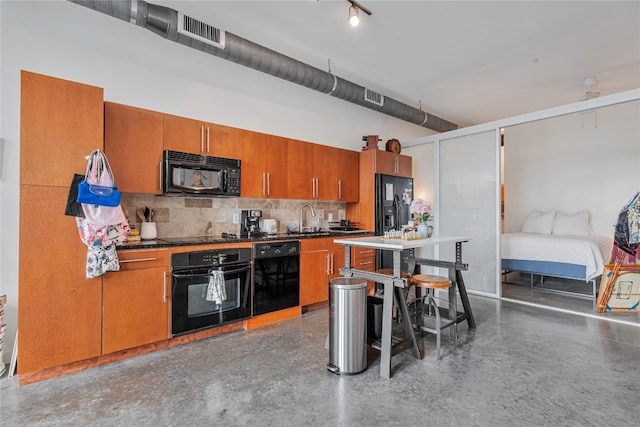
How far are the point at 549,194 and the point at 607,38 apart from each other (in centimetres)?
387

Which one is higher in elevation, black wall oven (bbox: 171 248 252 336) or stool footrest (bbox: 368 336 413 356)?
black wall oven (bbox: 171 248 252 336)

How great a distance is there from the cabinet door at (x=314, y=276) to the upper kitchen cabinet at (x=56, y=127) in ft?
7.80

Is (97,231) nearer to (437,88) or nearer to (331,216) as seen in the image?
(331,216)

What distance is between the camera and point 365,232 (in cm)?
482

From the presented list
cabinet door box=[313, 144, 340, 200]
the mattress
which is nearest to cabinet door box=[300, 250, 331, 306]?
cabinet door box=[313, 144, 340, 200]

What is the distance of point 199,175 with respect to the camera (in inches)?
133

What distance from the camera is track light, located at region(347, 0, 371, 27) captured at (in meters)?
3.04

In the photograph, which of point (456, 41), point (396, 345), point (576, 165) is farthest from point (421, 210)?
point (576, 165)

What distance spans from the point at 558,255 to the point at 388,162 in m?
2.94

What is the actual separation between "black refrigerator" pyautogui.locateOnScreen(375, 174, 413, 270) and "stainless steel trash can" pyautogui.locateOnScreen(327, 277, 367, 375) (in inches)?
97.0

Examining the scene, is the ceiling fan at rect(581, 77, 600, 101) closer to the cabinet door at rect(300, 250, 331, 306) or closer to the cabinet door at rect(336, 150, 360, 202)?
the cabinet door at rect(336, 150, 360, 202)

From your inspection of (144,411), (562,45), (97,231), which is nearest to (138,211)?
(97,231)

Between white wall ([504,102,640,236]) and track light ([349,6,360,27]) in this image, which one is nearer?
track light ([349,6,360,27])

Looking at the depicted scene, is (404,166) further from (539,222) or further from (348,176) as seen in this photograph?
(539,222)
